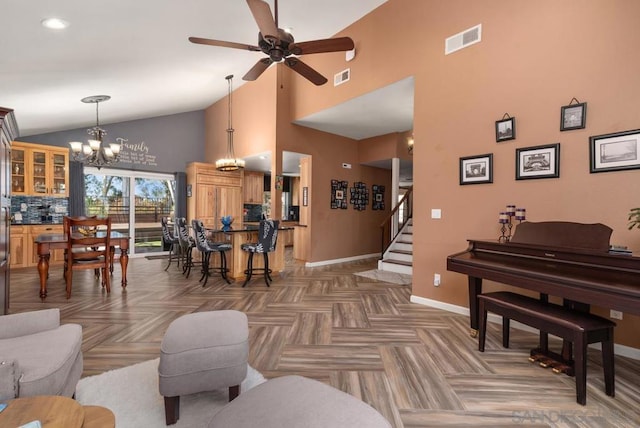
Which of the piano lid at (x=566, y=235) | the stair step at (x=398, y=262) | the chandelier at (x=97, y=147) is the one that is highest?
the chandelier at (x=97, y=147)

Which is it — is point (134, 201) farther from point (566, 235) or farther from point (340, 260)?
point (566, 235)

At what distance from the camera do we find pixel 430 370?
2.27m

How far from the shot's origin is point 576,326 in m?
1.90

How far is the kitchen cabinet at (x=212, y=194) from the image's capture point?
25.2ft

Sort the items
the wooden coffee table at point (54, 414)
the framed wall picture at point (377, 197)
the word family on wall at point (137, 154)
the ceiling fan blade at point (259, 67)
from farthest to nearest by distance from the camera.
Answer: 1. the framed wall picture at point (377, 197)
2. the word family on wall at point (137, 154)
3. the ceiling fan blade at point (259, 67)
4. the wooden coffee table at point (54, 414)

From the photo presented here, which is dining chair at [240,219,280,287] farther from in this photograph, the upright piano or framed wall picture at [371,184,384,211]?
framed wall picture at [371,184,384,211]

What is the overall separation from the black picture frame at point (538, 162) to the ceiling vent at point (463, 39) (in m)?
1.40

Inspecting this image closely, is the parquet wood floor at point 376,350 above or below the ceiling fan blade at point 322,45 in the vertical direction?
below

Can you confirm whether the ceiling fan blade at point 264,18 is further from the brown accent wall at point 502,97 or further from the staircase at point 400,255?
the staircase at point 400,255

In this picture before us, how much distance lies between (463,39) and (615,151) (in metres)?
1.97

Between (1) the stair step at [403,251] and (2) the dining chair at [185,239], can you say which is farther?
(1) the stair step at [403,251]

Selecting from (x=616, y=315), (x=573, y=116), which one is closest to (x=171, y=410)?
(x=616, y=315)

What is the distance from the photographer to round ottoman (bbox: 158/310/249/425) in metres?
1.62

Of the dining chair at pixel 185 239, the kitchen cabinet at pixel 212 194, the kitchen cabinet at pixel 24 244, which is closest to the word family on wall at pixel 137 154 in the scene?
the kitchen cabinet at pixel 212 194
